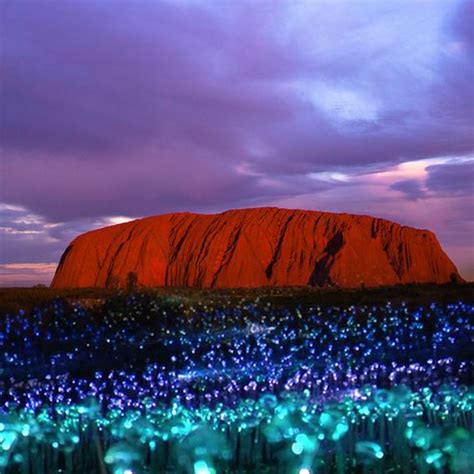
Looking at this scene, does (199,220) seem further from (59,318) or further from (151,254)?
(59,318)

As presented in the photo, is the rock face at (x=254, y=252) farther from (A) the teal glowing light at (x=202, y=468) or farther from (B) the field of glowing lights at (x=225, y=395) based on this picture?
(A) the teal glowing light at (x=202, y=468)

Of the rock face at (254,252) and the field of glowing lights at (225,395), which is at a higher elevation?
the rock face at (254,252)

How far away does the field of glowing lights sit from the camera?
557 cm

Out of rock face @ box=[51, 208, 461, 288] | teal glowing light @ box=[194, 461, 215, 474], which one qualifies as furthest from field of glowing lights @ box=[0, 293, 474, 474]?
rock face @ box=[51, 208, 461, 288]

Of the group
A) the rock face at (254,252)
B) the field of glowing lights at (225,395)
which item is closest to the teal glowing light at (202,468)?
the field of glowing lights at (225,395)

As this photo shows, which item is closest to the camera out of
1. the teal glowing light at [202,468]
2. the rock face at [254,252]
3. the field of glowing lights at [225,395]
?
the teal glowing light at [202,468]

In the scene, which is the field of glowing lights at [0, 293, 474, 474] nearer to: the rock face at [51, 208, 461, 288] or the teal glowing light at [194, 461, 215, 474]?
the teal glowing light at [194, 461, 215, 474]

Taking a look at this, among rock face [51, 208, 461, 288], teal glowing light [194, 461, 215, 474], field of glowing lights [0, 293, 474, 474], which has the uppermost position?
rock face [51, 208, 461, 288]

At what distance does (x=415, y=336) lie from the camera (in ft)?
60.6

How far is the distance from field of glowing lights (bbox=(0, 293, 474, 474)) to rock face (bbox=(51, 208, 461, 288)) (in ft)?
173

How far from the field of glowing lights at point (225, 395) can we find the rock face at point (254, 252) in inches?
2070

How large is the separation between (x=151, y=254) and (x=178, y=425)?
81395 millimetres

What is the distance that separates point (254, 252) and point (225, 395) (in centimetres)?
7490

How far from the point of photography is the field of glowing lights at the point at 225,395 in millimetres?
5566
